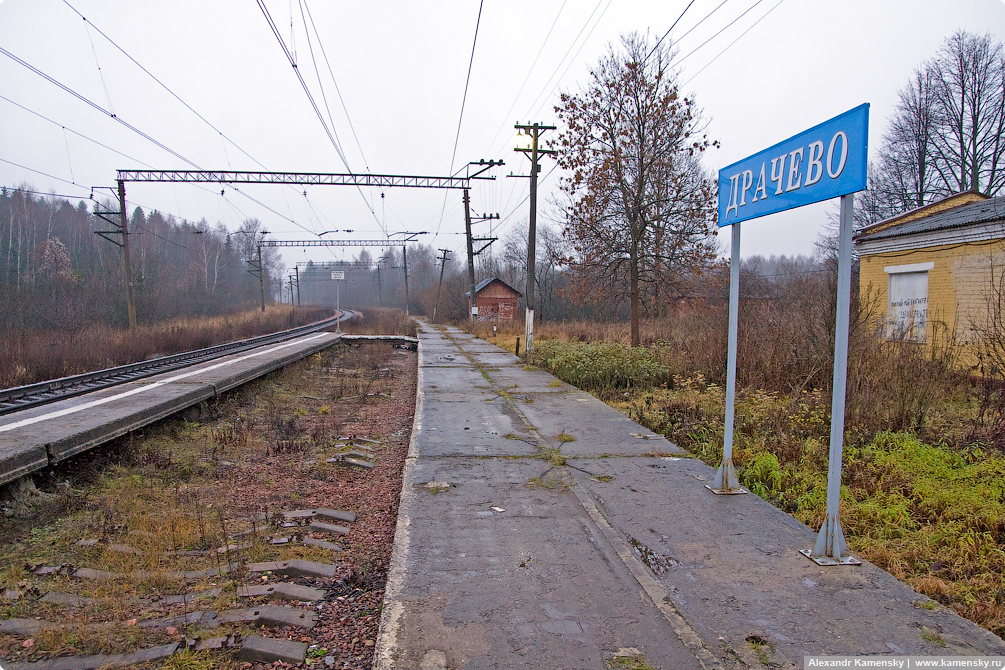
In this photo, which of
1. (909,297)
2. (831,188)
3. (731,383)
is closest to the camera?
(831,188)

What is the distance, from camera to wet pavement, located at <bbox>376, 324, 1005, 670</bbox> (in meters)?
2.51

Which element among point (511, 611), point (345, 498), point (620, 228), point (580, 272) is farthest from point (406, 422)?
point (620, 228)

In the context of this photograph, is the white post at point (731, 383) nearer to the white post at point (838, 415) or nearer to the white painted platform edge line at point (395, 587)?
the white post at point (838, 415)

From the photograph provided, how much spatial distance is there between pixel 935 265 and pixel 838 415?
33.5ft

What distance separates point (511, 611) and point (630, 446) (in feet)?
11.9

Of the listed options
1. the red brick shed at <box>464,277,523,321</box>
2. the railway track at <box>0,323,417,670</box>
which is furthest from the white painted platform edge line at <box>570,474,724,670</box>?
the red brick shed at <box>464,277,523,321</box>

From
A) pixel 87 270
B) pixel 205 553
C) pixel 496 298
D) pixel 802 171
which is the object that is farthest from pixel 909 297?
pixel 87 270

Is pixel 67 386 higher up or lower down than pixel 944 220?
lower down

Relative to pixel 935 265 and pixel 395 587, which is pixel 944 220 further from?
pixel 395 587

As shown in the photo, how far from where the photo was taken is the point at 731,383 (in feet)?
14.8

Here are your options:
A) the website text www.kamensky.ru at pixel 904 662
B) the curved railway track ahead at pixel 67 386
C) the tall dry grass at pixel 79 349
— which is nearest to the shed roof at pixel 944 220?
the website text www.kamensky.ru at pixel 904 662

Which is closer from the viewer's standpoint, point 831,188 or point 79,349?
point 831,188

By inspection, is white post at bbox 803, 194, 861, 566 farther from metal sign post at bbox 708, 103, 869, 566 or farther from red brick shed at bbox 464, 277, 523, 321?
red brick shed at bbox 464, 277, 523, 321

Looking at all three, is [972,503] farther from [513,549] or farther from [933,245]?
[933,245]
